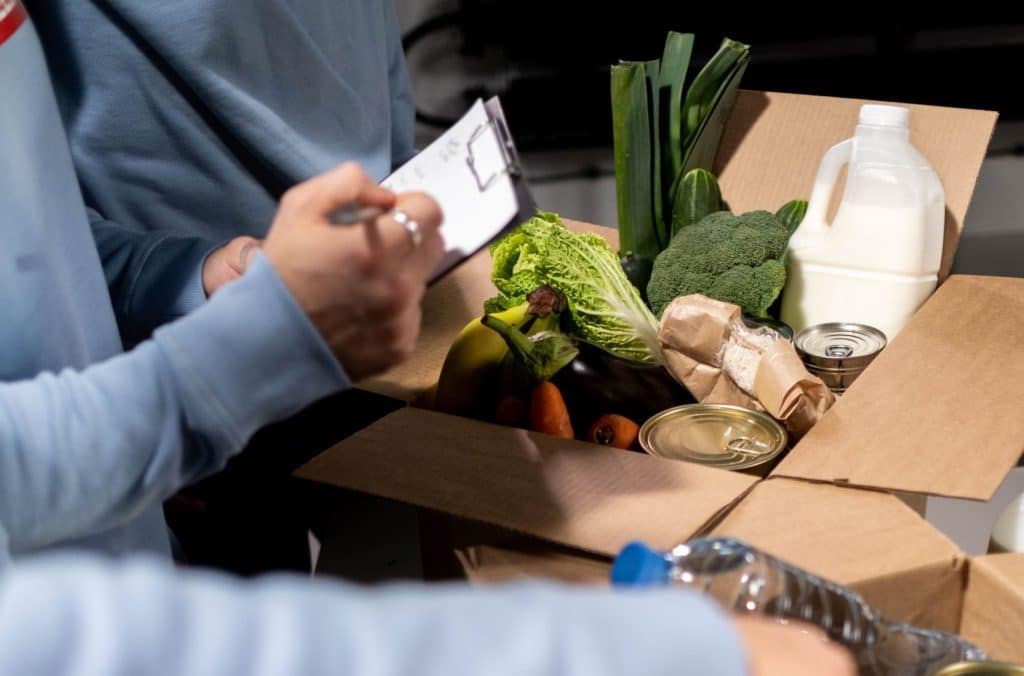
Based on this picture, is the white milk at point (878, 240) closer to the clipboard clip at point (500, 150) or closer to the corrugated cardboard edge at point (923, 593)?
the corrugated cardboard edge at point (923, 593)

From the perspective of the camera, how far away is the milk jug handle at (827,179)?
126 cm

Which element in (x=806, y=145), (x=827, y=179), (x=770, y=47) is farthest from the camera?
(x=770, y=47)

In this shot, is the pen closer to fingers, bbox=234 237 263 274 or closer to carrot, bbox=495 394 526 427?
fingers, bbox=234 237 263 274

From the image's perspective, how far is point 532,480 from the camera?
3.01ft

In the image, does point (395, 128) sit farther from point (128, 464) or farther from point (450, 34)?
point (450, 34)

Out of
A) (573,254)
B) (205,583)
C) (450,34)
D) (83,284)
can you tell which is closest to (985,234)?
(450,34)

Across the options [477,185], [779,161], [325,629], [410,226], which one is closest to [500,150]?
[477,185]

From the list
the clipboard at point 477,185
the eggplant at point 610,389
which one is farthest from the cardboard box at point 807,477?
the clipboard at point 477,185

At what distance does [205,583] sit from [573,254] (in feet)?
3.02

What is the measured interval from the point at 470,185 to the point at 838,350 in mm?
549

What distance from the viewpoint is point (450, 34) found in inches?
110

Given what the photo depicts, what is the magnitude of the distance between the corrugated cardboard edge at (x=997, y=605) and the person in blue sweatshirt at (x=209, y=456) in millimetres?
461

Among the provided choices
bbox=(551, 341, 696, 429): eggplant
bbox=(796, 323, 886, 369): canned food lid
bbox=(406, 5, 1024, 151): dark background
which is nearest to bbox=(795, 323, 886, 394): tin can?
bbox=(796, 323, 886, 369): canned food lid

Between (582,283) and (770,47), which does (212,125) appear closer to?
(582,283)
